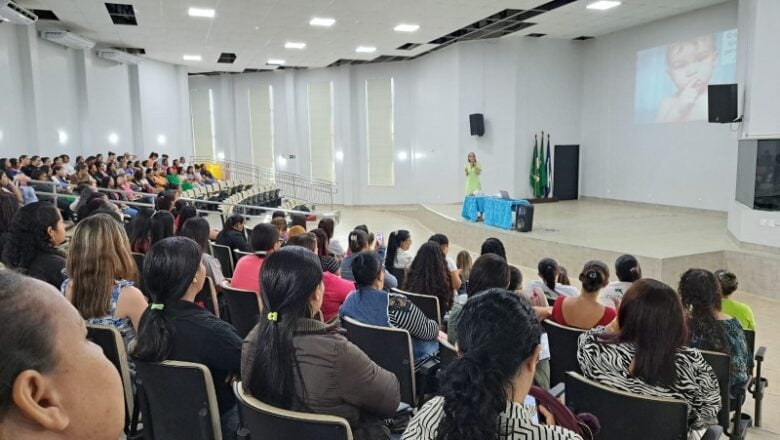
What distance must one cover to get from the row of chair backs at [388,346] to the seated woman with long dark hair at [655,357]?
872mm

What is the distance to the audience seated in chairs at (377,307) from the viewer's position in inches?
109

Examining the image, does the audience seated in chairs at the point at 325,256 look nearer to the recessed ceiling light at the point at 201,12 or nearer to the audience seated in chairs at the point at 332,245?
the audience seated in chairs at the point at 332,245

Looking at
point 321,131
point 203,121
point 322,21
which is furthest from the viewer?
point 203,121

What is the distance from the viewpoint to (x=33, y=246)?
2.87m

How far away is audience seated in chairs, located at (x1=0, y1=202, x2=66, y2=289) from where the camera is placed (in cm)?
284

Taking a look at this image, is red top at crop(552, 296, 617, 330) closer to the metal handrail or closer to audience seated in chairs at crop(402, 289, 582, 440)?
audience seated in chairs at crop(402, 289, 582, 440)

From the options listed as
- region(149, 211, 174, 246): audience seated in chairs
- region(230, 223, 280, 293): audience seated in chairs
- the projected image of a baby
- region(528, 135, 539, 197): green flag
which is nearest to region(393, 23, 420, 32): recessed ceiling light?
region(528, 135, 539, 197): green flag

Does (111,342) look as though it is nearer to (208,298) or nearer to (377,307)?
(208,298)

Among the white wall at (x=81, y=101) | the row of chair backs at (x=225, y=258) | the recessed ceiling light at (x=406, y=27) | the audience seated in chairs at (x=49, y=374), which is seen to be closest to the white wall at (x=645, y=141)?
the recessed ceiling light at (x=406, y=27)

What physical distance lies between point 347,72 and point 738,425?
51.9 feet

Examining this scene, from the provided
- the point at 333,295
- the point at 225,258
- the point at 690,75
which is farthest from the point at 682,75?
the point at 333,295

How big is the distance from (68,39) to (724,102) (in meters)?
12.1

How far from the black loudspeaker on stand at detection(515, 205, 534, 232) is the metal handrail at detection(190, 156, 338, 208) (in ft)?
28.6

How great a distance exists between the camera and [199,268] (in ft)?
6.95
